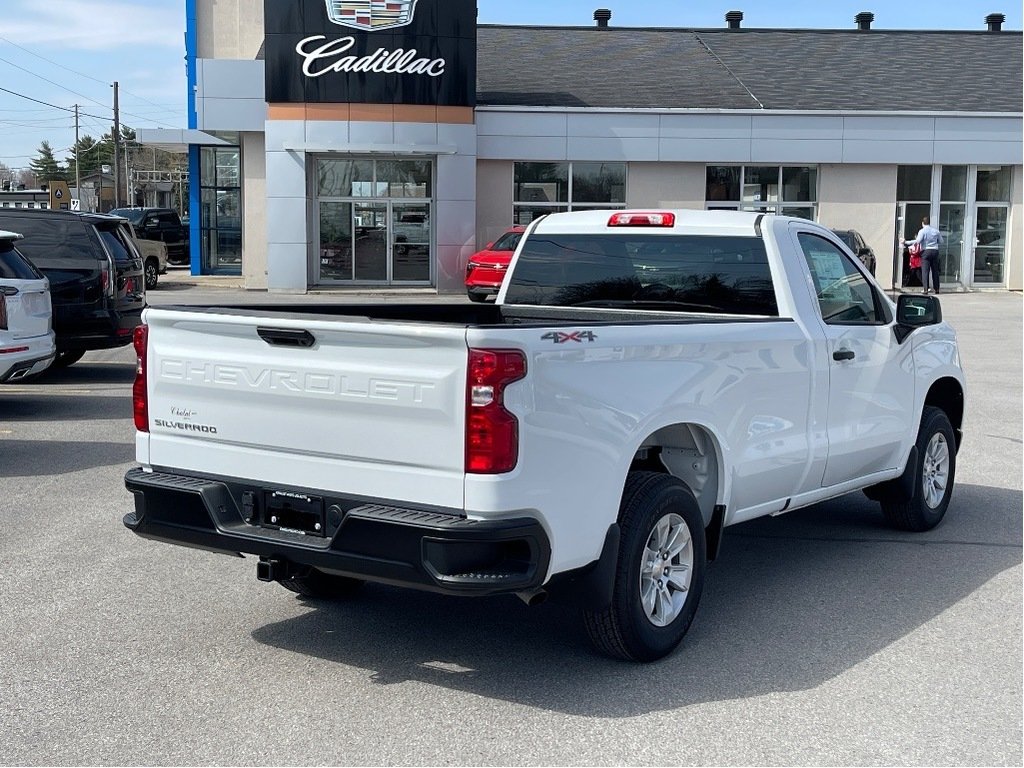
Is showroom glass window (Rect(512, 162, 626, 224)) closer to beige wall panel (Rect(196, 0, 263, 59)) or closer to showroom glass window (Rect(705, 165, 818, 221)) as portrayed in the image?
showroom glass window (Rect(705, 165, 818, 221))

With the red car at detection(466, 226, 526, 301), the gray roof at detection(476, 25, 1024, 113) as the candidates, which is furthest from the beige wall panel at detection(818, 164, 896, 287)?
the red car at detection(466, 226, 526, 301)

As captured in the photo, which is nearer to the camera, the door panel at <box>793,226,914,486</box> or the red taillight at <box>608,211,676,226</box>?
the door panel at <box>793,226,914,486</box>

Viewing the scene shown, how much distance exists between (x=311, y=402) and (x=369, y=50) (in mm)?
24995

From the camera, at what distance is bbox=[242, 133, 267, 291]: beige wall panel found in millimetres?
32844

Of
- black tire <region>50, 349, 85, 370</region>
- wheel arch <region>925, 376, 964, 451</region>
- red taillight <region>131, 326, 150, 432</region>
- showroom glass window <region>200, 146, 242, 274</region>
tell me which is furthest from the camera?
showroom glass window <region>200, 146, 242, 274</region>

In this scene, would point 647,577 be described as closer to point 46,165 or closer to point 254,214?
point 254,214

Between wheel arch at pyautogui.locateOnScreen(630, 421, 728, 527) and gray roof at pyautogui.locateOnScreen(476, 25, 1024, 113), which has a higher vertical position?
gray roof at pyautogui.locateOnScreen(476, 25, 1024, 113)

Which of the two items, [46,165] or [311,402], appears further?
[46,165]

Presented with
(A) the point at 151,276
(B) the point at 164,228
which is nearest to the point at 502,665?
(A) the point at 151,276

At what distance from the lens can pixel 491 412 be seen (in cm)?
439

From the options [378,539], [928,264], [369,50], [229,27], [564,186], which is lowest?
[378,539]

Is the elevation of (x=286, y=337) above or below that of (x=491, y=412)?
above

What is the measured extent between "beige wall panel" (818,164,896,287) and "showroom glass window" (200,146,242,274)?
17551 millimetres

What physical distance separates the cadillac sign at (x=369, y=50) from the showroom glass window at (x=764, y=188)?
7.54 m
